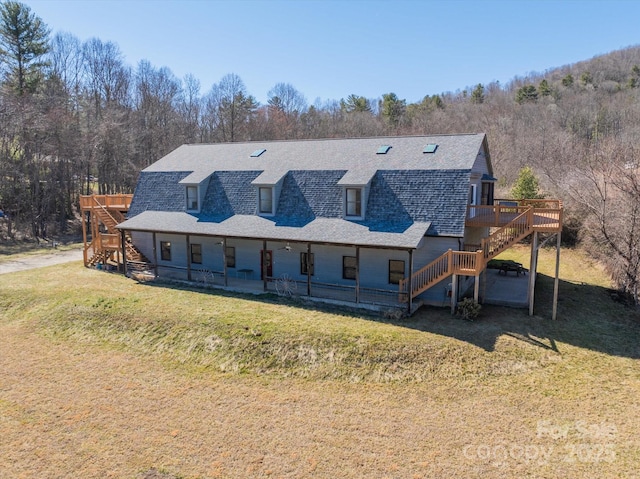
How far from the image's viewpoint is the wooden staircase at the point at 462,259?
15.8 metres

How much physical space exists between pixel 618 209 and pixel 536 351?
37.8 ft

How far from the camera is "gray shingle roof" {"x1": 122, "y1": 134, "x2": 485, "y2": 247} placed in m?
17.7

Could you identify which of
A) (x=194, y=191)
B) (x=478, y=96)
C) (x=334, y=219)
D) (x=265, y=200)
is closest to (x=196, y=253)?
(x=194, y=191)

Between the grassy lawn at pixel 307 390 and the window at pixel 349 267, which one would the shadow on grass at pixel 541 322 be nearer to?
the grassy lawn at pixel 307 390

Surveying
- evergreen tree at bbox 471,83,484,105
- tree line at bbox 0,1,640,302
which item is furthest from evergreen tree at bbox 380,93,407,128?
evergreen tree at bbox 471,83,484,105

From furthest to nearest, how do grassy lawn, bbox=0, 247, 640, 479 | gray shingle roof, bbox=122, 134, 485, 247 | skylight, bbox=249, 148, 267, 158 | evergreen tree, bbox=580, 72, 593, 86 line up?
evergreen tree, bbox=580, 72, 593, 86, skylight, bbox=249, 148, 267, 158, gray shingle roof, bbox=122, 134, 485, 247, grassy lawn, bbox=0, 247, 640, 479

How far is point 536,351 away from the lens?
1373cm

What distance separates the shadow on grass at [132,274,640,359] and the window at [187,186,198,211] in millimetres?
5384

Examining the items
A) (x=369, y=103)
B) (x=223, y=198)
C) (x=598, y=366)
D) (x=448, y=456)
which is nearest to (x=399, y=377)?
(x=448, y=456)

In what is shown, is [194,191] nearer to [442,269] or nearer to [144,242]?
[144,242]

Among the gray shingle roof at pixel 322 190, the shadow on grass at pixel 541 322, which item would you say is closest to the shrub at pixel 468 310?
the shadow on grass at pixel 541 322

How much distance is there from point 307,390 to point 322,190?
35.1ft

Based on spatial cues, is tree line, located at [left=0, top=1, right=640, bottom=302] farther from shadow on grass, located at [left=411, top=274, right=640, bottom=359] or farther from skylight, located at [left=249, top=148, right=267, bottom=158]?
skylight, located at [left=249, top=148, right=267, bottom=158]

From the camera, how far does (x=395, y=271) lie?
1805 cm
